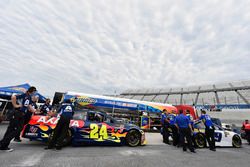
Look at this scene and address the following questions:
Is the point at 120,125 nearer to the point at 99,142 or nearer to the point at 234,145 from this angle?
the point at 99,142

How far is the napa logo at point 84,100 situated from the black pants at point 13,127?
20.5ft

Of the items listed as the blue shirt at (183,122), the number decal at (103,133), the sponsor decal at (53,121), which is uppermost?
the blue shirt at (183,122)

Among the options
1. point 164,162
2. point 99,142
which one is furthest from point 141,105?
point 164,162

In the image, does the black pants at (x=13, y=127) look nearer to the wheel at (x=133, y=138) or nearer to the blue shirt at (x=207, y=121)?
the wheel at (x=133, y=138)

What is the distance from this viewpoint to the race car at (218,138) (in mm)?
5270

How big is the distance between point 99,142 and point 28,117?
2.22 meters

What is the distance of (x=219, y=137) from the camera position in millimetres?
5590

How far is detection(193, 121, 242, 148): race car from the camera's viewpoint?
17.3ft

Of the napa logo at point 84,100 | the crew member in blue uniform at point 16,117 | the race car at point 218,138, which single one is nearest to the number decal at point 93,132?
the crew member in blue uniform at point 16,117

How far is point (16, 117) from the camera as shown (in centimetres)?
350

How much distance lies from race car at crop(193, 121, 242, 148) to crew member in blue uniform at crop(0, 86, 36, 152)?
570 centimetres

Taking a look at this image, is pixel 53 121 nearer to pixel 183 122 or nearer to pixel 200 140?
pixel 183 122

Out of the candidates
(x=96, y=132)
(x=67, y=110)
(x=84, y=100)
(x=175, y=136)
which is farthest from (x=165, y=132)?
(x=84, y=100)

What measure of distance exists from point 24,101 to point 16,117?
1.42 feet
